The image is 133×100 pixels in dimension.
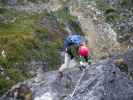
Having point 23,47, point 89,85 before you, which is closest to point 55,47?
point 23,47

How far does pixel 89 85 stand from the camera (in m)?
23.0

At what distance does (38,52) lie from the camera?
124ft

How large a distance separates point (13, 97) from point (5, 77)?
22.2 ft

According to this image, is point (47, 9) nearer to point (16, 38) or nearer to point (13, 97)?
point (16, 38)

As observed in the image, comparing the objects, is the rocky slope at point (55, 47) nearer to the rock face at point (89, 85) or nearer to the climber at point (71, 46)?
the rock face at point (89, 85)

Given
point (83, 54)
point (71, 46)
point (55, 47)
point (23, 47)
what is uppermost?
point (71, 46)

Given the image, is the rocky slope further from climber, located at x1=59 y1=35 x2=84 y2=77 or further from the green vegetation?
climber, located at x1=59 y1=35 x2=84 y2=77

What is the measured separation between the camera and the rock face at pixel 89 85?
22.1 metres

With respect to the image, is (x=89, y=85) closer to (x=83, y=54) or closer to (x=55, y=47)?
(x=83, y=54)

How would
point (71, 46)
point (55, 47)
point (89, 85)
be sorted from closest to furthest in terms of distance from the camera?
point (89, 85) → point (71, 46) → point (55, 47)

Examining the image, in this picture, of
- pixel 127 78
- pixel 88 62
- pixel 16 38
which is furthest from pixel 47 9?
pixel 127 78

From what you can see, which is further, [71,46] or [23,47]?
[23,47]

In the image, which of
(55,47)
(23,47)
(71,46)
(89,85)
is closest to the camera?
(89,85)

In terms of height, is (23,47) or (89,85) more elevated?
(89,85)
